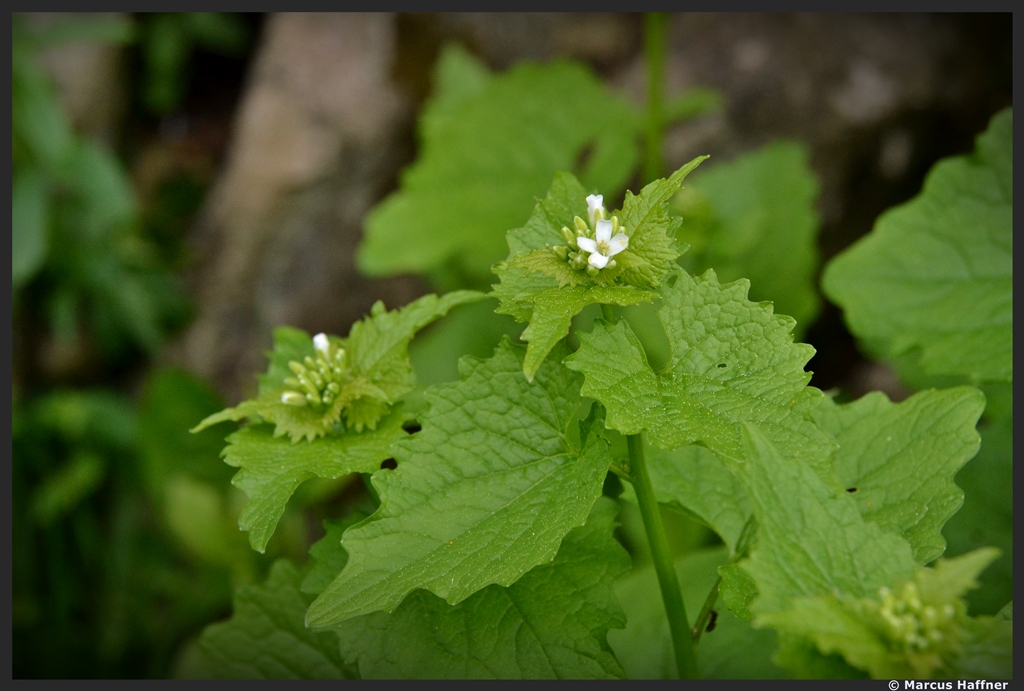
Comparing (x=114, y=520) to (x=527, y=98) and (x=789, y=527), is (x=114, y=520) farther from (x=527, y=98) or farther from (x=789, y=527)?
(x=789, y=527)

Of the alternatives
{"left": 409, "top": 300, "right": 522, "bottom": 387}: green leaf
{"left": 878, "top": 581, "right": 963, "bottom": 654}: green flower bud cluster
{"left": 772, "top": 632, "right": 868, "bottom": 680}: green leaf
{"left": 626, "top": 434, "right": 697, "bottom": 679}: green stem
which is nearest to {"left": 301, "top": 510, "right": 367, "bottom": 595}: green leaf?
{"left": 626, "top": 434, "right": 697, "bottom": 679}: green stem

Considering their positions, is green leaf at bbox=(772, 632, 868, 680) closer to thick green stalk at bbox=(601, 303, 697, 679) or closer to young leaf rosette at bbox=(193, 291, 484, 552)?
thick green stalk at bbox=(601, 303, 697, 679)

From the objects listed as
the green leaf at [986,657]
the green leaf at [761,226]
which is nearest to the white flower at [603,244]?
the green leaf at [986,657]

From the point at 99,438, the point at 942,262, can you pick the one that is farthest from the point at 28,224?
the point at 942,262

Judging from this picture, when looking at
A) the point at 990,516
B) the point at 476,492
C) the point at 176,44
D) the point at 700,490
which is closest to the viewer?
the point at 476,492

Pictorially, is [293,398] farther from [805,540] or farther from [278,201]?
[278,201]

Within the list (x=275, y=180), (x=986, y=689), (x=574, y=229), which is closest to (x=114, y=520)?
(x=275, y=180)

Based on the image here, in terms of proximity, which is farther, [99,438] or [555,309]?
[99,438]
